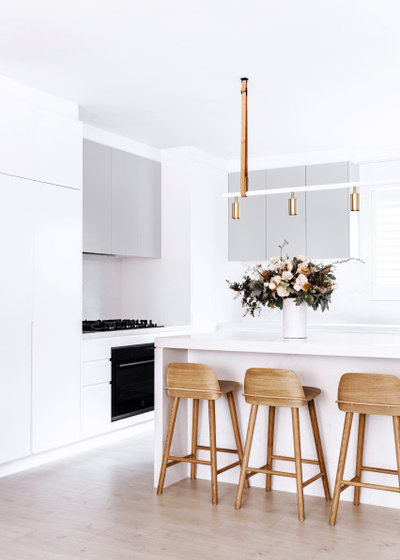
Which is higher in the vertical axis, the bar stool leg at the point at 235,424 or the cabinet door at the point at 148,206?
the cabinet door at the point at 148,206

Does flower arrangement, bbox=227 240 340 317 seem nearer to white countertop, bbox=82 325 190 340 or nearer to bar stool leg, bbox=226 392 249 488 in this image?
bar stool leg, bbox=226 392 249 488

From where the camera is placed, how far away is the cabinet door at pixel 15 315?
4.23 m

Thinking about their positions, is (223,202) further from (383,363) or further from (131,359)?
(383,363)

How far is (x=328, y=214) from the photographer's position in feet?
20.9

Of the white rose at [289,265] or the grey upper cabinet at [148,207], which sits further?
the grey upper cabinet at [148,207]

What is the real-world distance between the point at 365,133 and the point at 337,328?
1865 mm

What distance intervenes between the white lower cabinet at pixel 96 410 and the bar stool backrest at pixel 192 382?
129 cm

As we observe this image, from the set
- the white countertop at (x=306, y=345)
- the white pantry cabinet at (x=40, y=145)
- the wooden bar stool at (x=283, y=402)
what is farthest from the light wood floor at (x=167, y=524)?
the white pantry cabinet at (x=40, y=145)

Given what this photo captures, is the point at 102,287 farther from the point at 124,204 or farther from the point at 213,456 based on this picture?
the point at 213,456

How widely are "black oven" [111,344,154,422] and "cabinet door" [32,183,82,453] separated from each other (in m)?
0.49

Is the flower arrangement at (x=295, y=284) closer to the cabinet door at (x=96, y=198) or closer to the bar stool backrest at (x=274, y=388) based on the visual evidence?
the bar stool backrest at (x=274, y=388)

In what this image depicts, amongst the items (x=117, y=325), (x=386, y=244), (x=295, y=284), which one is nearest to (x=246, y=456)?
(x=295, y=284)

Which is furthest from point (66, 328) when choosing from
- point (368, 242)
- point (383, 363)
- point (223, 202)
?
point (368, 242)

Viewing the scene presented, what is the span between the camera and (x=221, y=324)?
675 centimetres
